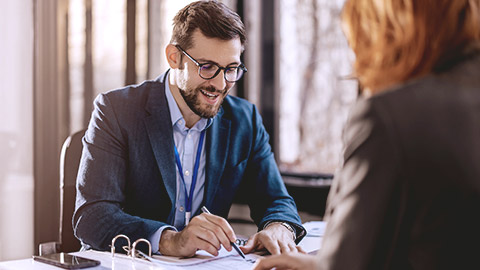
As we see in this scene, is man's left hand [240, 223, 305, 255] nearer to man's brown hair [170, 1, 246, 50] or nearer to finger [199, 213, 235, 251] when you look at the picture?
finger [199, 213, 235, 251]

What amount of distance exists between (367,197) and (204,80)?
1.31 m

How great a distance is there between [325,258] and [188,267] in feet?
2.17

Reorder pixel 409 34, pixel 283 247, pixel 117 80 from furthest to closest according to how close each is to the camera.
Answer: pixel 117 80 < pixel 283 247 < pixel 409 34

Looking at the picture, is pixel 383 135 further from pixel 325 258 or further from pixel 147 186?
pixel 147 186

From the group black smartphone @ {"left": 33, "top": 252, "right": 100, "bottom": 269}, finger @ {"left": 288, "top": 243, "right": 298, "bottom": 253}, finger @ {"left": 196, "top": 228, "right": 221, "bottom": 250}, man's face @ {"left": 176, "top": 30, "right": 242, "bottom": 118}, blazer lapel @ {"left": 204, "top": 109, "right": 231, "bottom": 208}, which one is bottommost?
finger @ {"left": 288, "top": 243, "right": 298, "bottom": 253}

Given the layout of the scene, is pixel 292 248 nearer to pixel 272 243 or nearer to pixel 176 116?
pixel 272 243

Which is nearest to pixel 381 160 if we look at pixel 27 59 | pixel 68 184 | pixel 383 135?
pixel 383 135

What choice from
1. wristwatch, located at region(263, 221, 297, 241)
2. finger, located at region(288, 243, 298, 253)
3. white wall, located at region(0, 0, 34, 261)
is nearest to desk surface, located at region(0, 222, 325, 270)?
finger, located at region(288, 243, 298, 253)

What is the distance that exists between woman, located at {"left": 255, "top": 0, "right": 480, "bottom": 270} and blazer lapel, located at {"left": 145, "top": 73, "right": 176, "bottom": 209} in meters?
1.08

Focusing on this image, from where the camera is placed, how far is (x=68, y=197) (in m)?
2.02

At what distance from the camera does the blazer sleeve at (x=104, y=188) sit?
1.65 meters

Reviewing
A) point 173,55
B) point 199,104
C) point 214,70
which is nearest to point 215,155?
point 199,104

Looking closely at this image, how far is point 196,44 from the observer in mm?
1993

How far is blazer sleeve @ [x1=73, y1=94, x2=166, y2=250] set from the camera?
1651 mm
